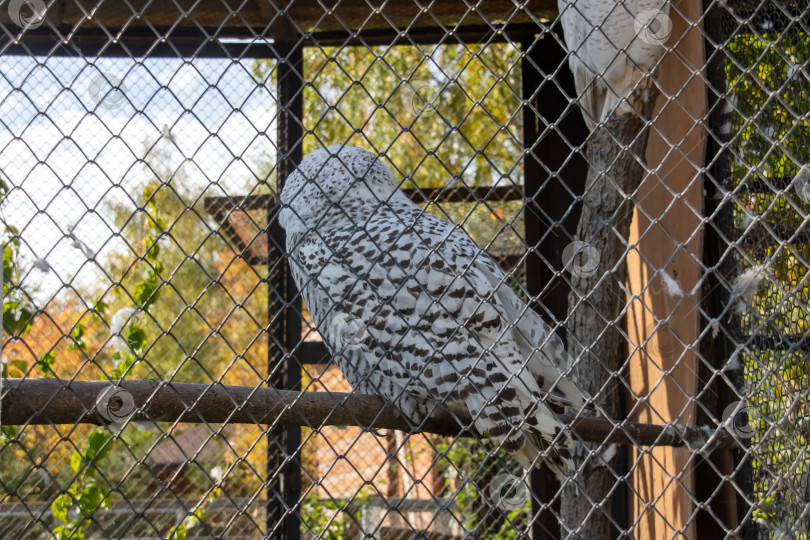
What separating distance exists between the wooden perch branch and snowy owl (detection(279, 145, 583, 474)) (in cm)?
7

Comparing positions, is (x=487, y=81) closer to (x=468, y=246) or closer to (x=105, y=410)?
(x=468, y=246)

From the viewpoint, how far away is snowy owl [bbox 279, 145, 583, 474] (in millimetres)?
1643

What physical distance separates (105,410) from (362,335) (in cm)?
76

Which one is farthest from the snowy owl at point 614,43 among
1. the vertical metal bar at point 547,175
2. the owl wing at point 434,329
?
the owl wing at point 434,329

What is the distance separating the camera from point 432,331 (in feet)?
5.73

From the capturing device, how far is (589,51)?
2145mm

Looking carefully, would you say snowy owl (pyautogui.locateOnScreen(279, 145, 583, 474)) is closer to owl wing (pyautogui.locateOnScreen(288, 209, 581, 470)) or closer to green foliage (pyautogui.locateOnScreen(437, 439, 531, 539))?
owl wing (pyautogui.locateOnScreen(288, 209, 581, 470))

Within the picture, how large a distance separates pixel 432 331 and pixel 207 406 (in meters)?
0.62

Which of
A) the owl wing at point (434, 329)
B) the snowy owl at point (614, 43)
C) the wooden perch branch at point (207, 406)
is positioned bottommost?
the wooden perch branch at point (207, 406)

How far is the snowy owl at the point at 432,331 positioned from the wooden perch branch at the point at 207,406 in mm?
74

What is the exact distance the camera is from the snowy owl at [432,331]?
1643mm

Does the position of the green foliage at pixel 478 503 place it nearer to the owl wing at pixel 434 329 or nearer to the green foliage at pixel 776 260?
the green foliage at pixel 776 260

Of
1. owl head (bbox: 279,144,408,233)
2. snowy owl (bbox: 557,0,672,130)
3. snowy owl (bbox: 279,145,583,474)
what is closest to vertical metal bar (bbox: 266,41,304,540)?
owl head (bbox: 279,144,408,233)

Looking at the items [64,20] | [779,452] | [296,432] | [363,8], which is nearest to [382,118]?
[363,8]
